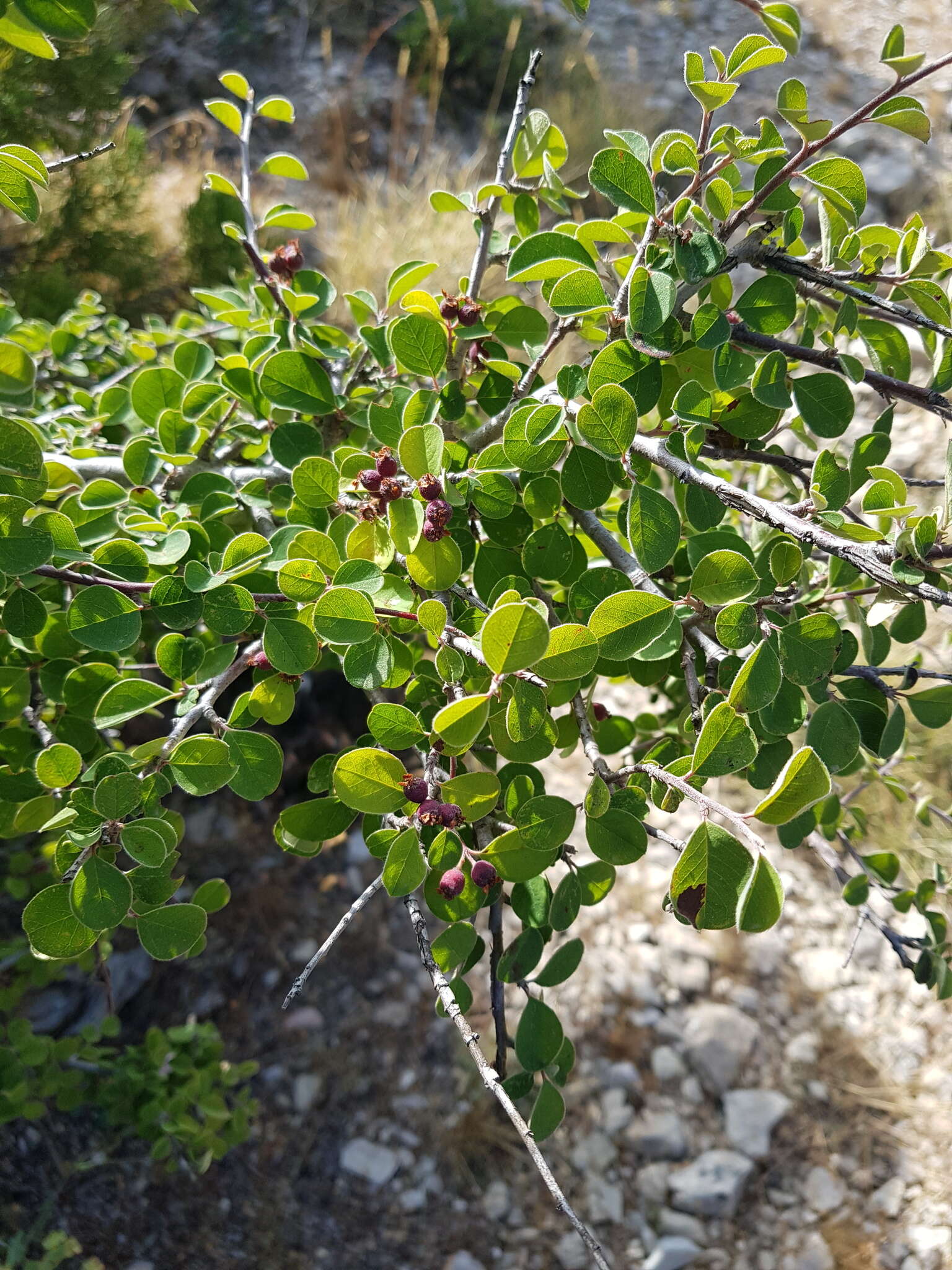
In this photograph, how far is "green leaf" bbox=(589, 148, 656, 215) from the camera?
24.5 inches

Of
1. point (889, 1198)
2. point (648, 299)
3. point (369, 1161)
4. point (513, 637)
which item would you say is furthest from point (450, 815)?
point (889, 1198)

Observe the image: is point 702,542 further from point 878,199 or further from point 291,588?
point 878,199

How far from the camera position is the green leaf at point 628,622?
20.9 inches

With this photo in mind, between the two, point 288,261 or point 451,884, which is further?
point 288,261

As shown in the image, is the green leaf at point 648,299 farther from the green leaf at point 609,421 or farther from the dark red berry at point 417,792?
the dark red berry at point 417,792

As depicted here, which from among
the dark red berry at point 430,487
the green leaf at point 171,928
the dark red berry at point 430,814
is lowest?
the green leaf at point 171,928

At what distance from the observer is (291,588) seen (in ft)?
1.97

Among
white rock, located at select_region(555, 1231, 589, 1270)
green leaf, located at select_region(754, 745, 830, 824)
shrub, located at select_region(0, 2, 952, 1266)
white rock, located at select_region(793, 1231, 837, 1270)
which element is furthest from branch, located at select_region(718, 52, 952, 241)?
white rock, located at select_region(793, 1231, 837, 1270)

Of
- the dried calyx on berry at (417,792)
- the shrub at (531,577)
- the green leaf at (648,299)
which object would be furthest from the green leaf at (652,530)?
the dried calyx on berry at (417,792)

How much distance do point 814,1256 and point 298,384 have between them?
2.03m

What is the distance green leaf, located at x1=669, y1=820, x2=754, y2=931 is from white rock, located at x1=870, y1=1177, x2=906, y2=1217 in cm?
189

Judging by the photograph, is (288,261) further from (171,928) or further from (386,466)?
(171,928)

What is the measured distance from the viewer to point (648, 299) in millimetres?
607

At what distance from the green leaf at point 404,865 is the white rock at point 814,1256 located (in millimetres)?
1781
